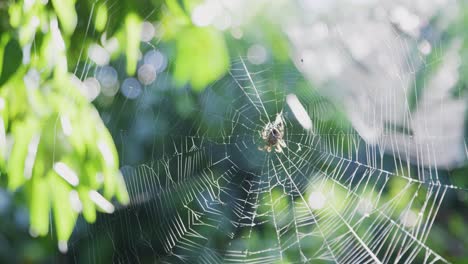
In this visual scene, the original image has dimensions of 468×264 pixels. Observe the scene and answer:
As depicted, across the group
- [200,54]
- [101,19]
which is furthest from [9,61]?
[200,54]

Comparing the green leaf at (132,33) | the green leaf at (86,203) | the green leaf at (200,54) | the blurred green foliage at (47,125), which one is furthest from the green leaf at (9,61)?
the green leaf at (200,54)

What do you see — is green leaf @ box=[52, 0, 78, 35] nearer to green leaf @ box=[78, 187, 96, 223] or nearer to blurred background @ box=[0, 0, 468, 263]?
blurred background @ box=[0, 0, 468, 263]

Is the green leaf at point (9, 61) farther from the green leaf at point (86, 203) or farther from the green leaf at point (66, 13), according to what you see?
the green leaf at point (86, 203)

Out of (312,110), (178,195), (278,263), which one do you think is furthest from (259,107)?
(278,263)

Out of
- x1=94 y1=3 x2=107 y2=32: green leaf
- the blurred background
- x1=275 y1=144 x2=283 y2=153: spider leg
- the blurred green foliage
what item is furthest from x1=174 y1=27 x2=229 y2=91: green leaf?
x1=275 y1=144 x2=283 y2=153: spider leg

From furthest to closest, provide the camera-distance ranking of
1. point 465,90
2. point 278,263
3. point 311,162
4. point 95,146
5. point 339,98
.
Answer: point 311,162 < point 278,263 < point 339,98 < point 465,90 < point 95,146

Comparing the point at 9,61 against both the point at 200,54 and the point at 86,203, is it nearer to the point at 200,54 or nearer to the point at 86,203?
the point at 86,203

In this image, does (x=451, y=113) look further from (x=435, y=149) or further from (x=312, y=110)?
(x=312, y=110)
